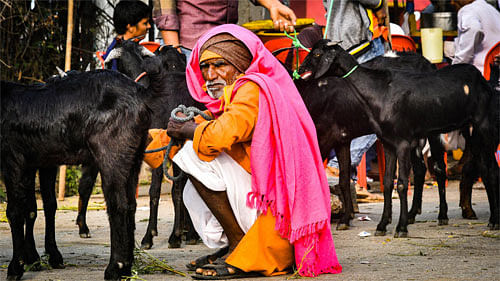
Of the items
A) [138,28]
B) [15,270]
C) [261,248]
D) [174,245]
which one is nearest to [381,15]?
[138,28]

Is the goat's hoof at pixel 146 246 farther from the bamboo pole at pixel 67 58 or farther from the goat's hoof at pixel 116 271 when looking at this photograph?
the bamboo pole at pixel 67 58

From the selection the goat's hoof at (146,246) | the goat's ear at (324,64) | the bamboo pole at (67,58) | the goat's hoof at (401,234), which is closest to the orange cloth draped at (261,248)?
the goat's hoof at (146,246)

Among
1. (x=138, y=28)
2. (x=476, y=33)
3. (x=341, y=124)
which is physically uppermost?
(x=138, y=28)

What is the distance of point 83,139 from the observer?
4.13m

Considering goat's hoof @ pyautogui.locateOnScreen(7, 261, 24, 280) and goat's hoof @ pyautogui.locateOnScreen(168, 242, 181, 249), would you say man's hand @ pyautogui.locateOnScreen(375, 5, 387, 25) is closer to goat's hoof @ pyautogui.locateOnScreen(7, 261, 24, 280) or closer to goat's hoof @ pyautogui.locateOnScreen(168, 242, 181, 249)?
goat's hoof @ pyautogui.locateOnScreen(168, 242, 181, 249)

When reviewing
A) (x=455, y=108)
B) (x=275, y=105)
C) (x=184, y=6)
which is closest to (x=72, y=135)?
(x=275, y=105)


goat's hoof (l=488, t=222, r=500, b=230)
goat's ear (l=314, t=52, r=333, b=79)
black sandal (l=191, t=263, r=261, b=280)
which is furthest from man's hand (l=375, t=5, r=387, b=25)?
black sandal (l=191, t=263, r=261, b=280)

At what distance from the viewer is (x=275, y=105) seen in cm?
407

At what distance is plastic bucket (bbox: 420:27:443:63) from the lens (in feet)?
33.4

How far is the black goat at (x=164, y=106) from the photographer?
5699 mm

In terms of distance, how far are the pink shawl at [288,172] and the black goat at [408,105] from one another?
2039 mm

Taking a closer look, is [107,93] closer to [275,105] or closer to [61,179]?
[275,105]

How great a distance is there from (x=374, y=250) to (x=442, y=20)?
22.8ft

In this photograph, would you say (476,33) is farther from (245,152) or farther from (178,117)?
(178,117)
